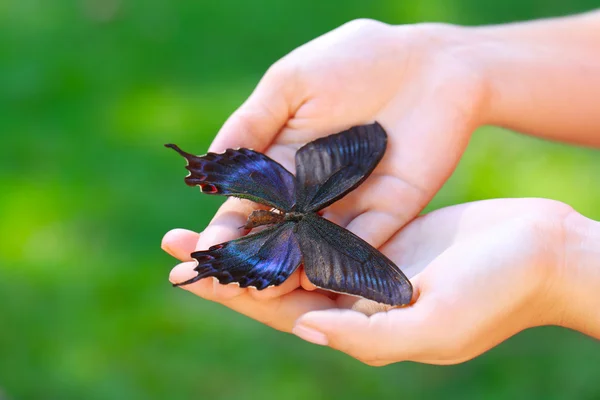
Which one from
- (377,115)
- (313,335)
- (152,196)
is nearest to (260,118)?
(377,115)

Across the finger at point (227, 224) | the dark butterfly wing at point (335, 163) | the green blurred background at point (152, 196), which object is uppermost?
the dark butterfly wing at point (335, 163)

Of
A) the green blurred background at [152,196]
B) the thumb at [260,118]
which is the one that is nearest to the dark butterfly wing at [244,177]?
the thumb at [260,118]

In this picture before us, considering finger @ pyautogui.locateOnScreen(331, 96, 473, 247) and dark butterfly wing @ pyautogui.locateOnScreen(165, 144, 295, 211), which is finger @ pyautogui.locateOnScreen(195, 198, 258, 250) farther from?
finger @ pyautogui.locateOnScreen(331, 96, 473, 247)

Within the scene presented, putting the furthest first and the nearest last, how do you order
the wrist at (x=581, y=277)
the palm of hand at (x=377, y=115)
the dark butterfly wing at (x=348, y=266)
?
the palm of hand at (x=377, y=115), the wrist at (x=581, y=277), the dark butterfly wing at (x=348, y=266)

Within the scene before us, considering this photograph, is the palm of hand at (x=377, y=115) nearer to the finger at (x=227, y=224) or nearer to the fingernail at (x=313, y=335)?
the finger at (x=227, y=224)

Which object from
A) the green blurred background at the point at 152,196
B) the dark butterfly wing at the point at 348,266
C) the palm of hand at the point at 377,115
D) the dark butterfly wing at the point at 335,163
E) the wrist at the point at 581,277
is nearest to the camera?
the dark butterfly wing at the point at 348,266

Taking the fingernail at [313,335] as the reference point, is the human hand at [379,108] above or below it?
above

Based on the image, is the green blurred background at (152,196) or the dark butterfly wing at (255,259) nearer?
A: the dark butterfly wing at (255,259)
